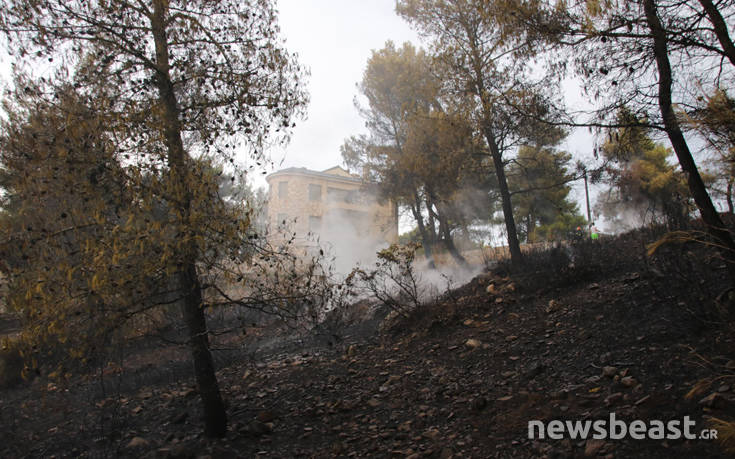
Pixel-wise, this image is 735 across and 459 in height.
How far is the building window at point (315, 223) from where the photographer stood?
92.4 feet

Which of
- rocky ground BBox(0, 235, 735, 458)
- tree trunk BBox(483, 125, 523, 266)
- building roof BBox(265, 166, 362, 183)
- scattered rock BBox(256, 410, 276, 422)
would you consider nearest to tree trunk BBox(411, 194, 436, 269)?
tree trunk BBox(483, 125, 523, 266)

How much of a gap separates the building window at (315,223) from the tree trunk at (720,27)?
24992 millimetres

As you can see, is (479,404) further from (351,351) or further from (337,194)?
(337,194)

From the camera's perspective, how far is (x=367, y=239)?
2606 cm

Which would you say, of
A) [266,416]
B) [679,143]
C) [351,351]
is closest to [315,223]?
[351,351]

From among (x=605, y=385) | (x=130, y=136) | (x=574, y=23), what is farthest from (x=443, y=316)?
(x=130, y=136)

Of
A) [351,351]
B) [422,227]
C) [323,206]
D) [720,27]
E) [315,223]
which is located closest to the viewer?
[720,27]

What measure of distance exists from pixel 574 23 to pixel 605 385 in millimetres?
4156

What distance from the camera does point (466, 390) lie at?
16.6 ft

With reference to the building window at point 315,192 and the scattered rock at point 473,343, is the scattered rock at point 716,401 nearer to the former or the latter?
the scattered rock at point 473,343

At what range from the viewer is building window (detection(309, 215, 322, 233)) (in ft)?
92.4

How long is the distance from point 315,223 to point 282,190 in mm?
3387

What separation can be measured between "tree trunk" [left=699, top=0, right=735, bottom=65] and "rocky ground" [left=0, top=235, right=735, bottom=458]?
101 inches

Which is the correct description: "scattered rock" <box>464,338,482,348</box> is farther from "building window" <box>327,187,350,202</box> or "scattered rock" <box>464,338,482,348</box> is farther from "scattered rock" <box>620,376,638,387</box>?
"building window" <box>327,187,350,202</box>
